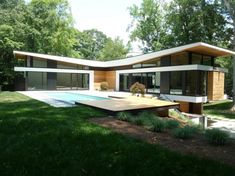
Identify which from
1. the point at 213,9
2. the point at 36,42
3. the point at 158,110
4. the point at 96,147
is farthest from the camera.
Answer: the point at 36,42

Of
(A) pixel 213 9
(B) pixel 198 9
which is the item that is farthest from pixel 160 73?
(B) pixel 198 9

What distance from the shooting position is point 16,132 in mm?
5531

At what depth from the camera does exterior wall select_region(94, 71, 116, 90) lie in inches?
1049

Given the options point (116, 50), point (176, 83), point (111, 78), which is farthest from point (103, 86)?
point (116, 50)

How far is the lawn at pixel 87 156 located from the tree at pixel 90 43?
126ft

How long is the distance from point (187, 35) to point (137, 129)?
23.1 meters

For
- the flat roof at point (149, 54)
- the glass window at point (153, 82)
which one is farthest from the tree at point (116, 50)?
the glass window at point (153, 82)

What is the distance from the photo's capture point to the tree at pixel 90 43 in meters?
47.9

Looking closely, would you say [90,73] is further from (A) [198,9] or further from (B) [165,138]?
(B) [165,138]

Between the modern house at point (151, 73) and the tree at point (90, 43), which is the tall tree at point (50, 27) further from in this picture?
the tree at point (90, 43)

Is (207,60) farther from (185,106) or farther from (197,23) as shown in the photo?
(197,23)

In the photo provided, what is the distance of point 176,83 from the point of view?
17.8 m

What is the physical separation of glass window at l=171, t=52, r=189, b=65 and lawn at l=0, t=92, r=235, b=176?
13.1 m

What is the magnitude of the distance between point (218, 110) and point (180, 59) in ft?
16.8
